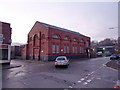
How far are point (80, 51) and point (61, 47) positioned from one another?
482 inches

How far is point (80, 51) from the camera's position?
40.3 m

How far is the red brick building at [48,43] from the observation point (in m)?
27.3

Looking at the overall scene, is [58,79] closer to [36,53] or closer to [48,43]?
[48,43]

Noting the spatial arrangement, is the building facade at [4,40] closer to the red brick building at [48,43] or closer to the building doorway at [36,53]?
the red brick building at [48,43]

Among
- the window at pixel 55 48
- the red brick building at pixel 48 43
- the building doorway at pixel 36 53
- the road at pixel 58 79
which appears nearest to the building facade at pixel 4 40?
the road at pixel 58 79

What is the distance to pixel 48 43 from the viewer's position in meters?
26.8

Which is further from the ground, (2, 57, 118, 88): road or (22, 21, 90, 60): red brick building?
(22, 21, 90, 60): red brick building

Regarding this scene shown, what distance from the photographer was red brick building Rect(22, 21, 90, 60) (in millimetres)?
27272

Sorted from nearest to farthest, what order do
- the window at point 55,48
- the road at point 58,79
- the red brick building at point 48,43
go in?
the road at point 58,79, the red brick building at point 48,43, the window at point 55,48

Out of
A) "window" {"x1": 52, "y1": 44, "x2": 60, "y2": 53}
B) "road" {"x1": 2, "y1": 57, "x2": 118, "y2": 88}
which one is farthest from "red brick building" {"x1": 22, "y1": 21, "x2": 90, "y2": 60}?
"road" {"x1": 2, "y1": 57, "x2": 118, "y2": 88}

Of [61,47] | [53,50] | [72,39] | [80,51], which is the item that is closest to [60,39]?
[61,47]

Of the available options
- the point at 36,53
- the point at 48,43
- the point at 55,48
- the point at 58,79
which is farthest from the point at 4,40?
the point at 58,79

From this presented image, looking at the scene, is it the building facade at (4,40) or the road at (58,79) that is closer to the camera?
the road at (58,79)

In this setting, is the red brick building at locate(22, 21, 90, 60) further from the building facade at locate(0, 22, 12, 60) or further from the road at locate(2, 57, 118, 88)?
the road at locate(2, 57, 118, 88)
